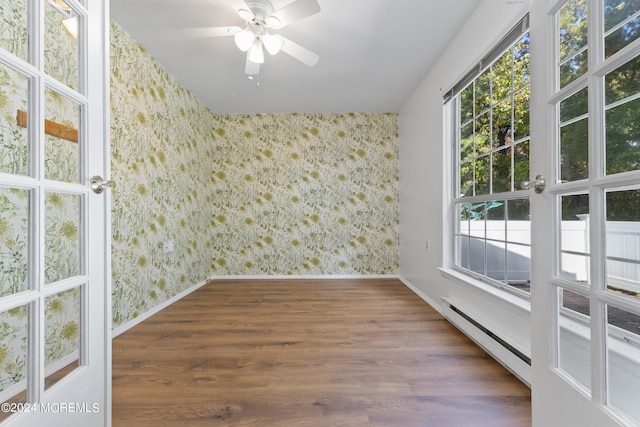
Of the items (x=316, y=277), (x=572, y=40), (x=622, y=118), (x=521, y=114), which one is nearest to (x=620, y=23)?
(x=572, y=40)

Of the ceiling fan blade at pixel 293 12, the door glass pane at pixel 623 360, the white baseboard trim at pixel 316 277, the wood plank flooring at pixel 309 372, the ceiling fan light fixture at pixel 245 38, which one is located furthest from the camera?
the white baseboard trim at pixel 316 277

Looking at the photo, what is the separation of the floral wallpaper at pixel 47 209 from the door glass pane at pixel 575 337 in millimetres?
1460

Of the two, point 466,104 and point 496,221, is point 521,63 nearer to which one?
point 466,104

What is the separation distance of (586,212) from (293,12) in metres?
1.76

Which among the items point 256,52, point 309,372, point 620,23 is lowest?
point 309,372

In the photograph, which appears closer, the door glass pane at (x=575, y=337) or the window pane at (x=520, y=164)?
the door glass pane at (x=575, y=337)

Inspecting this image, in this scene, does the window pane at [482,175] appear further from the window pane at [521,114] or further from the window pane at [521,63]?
the window pane at [521,63]

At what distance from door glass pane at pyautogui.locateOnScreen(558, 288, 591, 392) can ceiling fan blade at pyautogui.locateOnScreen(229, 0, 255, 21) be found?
205 centimetres

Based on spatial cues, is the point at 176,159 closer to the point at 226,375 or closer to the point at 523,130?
the point at 226,375

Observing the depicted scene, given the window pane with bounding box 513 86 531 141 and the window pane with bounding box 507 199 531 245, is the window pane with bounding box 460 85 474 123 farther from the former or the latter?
the window pane with bounding box 507 199 531 245

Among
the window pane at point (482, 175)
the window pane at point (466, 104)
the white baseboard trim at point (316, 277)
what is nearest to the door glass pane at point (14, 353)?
the window pane at point (482, 175)

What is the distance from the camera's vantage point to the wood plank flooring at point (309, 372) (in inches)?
47.8

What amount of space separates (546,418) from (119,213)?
264cm

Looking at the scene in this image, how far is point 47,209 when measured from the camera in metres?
0.75
